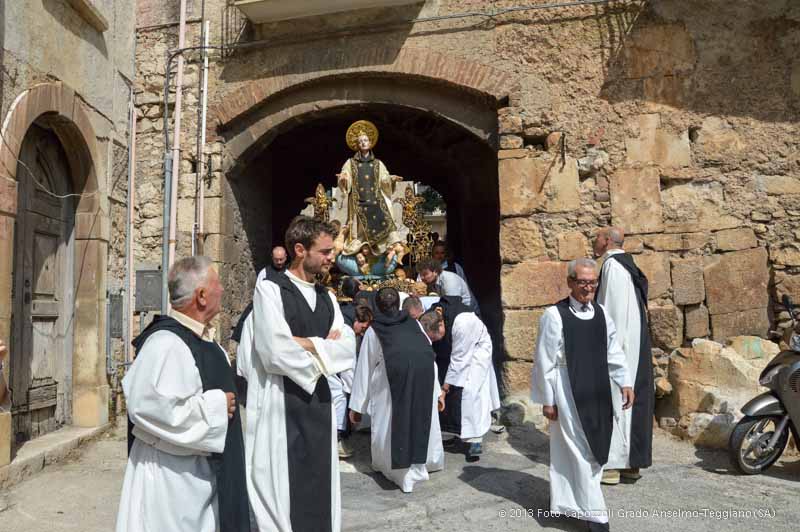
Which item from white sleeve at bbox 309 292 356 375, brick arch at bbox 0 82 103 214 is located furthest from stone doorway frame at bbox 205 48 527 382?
white sleeve at bbox 309 292 356 375

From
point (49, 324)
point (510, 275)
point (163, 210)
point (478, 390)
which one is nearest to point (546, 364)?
point (478, 390)

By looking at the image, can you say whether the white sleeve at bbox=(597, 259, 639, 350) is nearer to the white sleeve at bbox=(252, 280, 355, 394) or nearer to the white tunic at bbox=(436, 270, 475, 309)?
the white tunic at bbox=(436, 270, 475, 309)

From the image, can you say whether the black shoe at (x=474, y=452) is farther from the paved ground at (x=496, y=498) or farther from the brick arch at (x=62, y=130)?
the brick arch at (x=62, y=130)

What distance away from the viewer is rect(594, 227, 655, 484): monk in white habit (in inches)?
176

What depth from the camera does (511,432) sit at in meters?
5.93

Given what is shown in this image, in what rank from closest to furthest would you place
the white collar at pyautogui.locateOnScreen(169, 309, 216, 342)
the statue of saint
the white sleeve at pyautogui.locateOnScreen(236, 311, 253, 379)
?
the white collar at pyautogui.locateOnScreen(169, 309, 216, 342) < the white sleeve at pyautogui.locateOnScreen(236, 311, 253, 379) < the statue of saint

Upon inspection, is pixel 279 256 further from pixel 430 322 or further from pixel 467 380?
pixel 467 380

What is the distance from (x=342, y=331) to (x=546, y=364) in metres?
1.30

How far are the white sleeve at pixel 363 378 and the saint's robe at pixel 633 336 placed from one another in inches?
72.4

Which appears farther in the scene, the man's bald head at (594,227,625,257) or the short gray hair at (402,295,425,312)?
the short gray hair at (402,295,425,312)

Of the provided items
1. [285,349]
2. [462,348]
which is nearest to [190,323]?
[285,349]

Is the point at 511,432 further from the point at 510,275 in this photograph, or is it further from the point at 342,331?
the point at 342,331

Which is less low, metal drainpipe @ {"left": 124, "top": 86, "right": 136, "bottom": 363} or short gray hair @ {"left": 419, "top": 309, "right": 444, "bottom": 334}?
metal drainpipe @ {"left": 124, "top": 86, "right": 136, "bottom": 363}

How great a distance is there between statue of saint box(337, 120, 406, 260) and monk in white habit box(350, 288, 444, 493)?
2.54 meters
